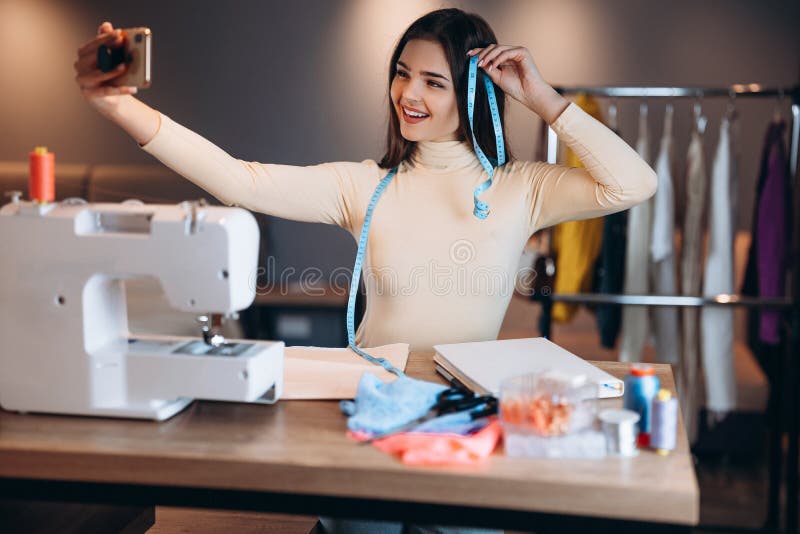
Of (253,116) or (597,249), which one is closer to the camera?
(597,249)

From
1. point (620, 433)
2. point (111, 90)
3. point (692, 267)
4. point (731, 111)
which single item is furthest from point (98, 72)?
point (731, 111)

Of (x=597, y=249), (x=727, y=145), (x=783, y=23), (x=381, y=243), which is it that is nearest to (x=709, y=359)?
(x=597, y=249)

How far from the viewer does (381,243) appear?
199 centimetres

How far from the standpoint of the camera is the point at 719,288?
10.2 ft

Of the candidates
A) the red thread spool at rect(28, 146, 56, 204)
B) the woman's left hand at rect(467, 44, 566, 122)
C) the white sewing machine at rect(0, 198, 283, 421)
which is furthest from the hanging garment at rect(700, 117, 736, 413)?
the red thread spool at rect(28, 146, 56, 204)

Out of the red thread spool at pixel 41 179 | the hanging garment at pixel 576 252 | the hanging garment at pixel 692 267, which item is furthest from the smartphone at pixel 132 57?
the hanging garment at pixel 692 267

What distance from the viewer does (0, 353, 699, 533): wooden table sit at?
3.44 ft

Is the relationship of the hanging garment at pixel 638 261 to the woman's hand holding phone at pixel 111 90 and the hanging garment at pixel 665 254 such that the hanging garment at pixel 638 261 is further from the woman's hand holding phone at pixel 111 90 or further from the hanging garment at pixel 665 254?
the woman's hand holding phone at pixel 111 90

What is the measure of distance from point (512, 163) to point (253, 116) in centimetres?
172

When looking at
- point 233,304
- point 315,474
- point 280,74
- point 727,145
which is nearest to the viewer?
point 315,474

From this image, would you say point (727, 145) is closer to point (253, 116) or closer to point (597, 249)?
point (597, 249)

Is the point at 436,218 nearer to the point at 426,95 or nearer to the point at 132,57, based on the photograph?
the point at 426,95

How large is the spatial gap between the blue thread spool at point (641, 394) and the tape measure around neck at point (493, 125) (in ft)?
2.38

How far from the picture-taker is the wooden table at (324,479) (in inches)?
41.3
